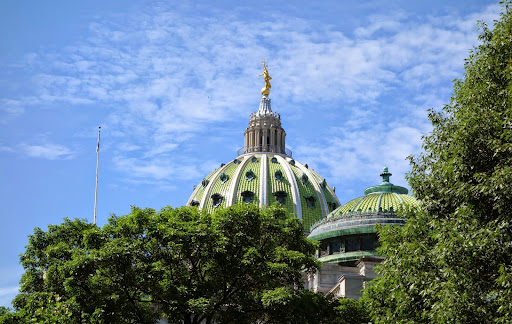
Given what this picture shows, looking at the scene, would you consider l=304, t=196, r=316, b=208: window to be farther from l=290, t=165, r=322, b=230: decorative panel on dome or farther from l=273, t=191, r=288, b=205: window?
l=273, t=191, r=288, b=205: window

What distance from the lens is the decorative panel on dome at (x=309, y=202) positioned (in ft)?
434

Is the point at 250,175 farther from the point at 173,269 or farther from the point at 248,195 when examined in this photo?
the point at 173,269

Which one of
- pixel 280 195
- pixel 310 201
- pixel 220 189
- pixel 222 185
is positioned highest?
pixel 222 185

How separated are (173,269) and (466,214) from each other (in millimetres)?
17398

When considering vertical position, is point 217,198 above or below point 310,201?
above

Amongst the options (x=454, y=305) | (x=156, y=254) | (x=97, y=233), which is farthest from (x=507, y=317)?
(x=97, y=233)

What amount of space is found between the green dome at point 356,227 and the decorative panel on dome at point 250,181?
60.6 metres

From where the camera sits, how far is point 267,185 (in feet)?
449

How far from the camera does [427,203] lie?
29047 mm

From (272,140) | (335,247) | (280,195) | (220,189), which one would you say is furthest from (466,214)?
(272,140)

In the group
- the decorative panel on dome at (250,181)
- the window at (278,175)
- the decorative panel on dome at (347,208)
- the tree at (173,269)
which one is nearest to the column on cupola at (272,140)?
the decorative panel on dome at (250,181)

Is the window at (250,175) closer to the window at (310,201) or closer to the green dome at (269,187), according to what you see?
the green dome at (269,187)

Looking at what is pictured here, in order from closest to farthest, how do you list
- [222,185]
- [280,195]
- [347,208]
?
[347,208]
[280,195]
[222,185]

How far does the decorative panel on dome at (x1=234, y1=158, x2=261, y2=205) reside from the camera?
447ft
